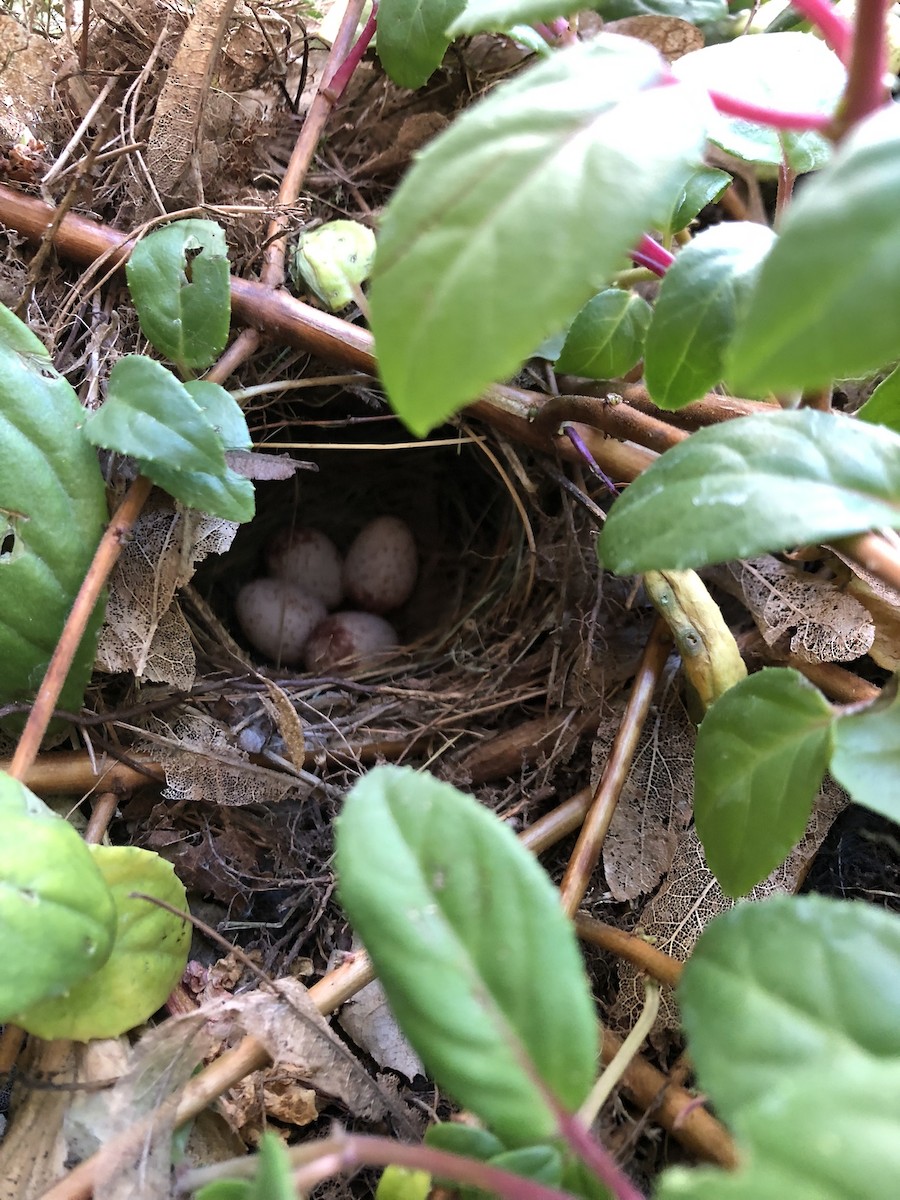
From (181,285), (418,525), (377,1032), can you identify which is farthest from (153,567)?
(418,525)

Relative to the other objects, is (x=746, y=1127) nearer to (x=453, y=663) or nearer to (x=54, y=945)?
(x=54, y=945)

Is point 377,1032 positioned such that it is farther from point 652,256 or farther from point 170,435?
point 652,256

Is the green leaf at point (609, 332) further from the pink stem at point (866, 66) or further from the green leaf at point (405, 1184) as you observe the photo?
the green leaf at point (405, 1184)

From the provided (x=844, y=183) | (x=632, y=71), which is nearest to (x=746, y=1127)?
(x=844, y=183)

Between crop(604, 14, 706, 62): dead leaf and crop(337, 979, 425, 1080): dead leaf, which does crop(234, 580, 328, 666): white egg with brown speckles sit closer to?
crop(337, 979, 425, 1080): dead leaf

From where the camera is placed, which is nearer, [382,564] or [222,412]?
[222,412]

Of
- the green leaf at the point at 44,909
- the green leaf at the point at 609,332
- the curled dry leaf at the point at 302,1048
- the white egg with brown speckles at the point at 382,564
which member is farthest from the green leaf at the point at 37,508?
the white egg with brown speckles at the point at 382,564
